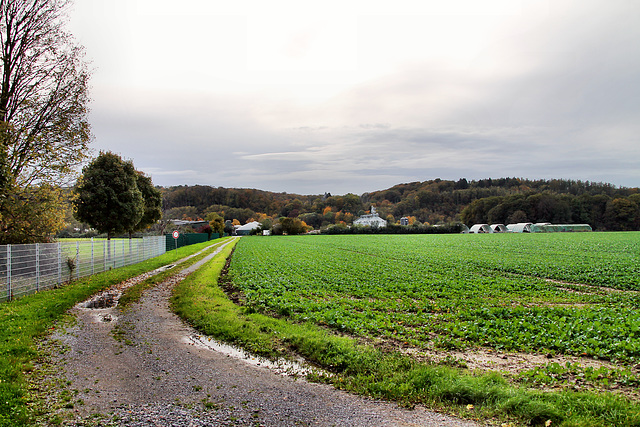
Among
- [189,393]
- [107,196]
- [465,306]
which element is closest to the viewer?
[189,393]

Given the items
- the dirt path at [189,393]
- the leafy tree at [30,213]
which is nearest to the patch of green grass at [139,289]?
the dirt path at [189,393]

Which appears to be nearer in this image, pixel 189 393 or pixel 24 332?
pixel 189 393

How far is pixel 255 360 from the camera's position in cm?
721

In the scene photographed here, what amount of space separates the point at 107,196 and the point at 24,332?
25.0 m

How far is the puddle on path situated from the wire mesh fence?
8.46 metres

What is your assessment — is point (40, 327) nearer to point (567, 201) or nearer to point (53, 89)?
point (53, 89)

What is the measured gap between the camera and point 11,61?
18016mm

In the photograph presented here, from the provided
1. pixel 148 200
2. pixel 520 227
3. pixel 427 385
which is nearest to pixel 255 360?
pixel 427 385

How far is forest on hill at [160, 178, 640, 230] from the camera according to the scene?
130 meters

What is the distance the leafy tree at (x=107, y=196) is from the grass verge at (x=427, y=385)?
26.1 m

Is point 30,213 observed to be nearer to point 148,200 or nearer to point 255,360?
point 255,360

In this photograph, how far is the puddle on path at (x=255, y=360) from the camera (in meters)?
6.62

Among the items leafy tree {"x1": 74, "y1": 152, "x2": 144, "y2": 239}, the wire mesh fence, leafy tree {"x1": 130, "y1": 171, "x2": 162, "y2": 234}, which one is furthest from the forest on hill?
the wire mesh fence

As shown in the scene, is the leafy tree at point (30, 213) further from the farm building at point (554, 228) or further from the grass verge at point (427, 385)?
the farm building at point (554, 228)
